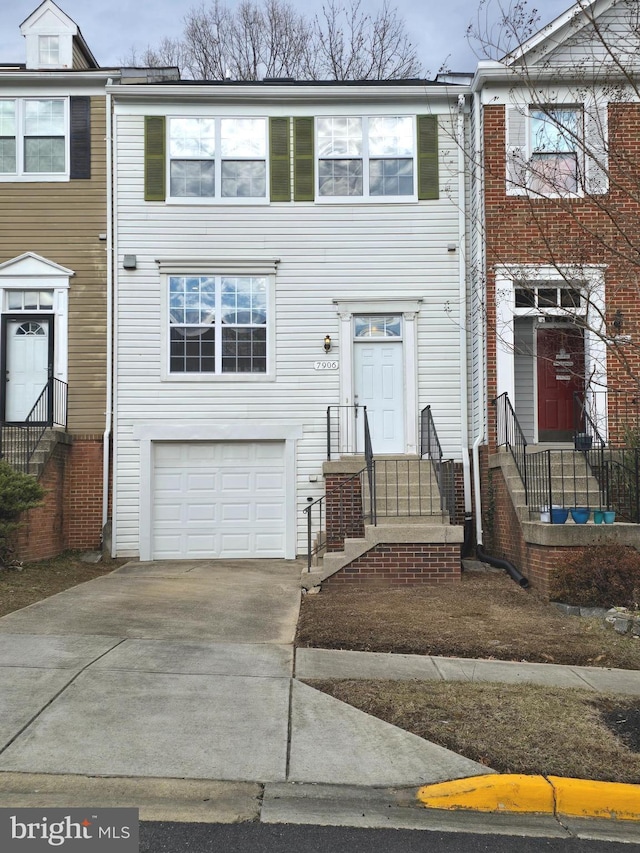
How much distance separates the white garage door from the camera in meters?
13.5

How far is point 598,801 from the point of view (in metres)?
4.34

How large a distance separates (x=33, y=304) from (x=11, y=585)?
584 cm

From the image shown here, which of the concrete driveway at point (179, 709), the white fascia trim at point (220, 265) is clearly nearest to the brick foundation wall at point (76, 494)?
the white fascia trim at point (220, 265)

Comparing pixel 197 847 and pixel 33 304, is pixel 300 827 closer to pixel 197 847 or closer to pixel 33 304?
pixel 197 847

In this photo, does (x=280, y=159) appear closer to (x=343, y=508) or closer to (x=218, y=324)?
(x=218, y=324)

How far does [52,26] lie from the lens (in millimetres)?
14477

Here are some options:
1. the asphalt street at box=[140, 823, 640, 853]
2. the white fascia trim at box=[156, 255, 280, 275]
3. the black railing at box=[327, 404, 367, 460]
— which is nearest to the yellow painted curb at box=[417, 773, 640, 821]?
the asphalt street at box=[140, 823, 640, 853]

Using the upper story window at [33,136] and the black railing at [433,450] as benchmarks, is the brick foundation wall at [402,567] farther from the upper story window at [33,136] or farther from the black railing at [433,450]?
the upper story window at [33,136]

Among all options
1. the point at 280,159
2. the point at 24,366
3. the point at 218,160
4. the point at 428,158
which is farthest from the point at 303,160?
the point at 24,366

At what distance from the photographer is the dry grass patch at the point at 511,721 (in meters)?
4.68

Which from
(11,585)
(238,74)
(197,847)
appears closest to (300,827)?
(197,847)

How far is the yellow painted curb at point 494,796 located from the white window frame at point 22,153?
12459mm

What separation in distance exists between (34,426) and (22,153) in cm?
489

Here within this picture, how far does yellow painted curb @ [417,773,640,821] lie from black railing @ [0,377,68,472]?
926 cm
